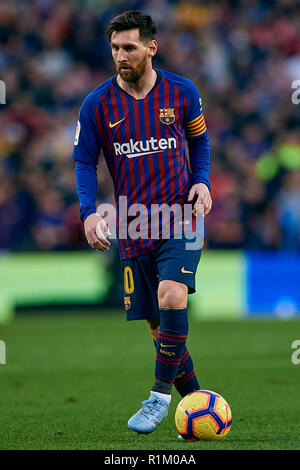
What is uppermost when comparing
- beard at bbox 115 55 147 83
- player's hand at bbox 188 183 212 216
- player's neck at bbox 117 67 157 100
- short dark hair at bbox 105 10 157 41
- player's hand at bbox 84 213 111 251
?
short dark hair at bbox 105 10 157 41

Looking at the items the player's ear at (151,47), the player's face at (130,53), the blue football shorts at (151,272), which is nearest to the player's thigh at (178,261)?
the blue football shorts at (151,272)

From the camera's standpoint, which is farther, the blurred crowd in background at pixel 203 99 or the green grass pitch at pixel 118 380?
the blurred crowd in background at pixel 203 99

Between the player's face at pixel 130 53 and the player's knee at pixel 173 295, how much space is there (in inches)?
47.6

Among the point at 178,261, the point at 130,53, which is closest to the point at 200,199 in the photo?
the point at 178,261

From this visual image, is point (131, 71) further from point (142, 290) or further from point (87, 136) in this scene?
point (142, 290)

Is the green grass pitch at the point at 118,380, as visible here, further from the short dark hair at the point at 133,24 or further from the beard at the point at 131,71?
the short dark hair at the point at 133,24

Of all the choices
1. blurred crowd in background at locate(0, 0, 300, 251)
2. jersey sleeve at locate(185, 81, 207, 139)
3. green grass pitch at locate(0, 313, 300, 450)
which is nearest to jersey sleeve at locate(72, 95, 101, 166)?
jersey sleeve at locate(185, 81, 207, 139)

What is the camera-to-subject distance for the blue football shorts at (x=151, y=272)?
4.94 m

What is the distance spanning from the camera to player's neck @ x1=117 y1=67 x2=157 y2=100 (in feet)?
16.8

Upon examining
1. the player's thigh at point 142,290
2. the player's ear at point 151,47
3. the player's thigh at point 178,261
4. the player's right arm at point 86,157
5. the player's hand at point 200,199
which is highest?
the player's ear at point 151,47

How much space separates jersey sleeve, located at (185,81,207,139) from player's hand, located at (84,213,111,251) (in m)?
0.79

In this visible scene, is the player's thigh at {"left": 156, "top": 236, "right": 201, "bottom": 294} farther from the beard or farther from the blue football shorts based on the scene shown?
the beard

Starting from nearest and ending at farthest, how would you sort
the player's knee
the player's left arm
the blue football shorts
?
the player's knee → the blue football shorts → the player's left arm

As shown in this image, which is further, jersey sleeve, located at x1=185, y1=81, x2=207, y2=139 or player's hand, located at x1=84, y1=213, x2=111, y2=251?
jersey sleeve, located at x1=185, y1=81, x2=207, y2=139
